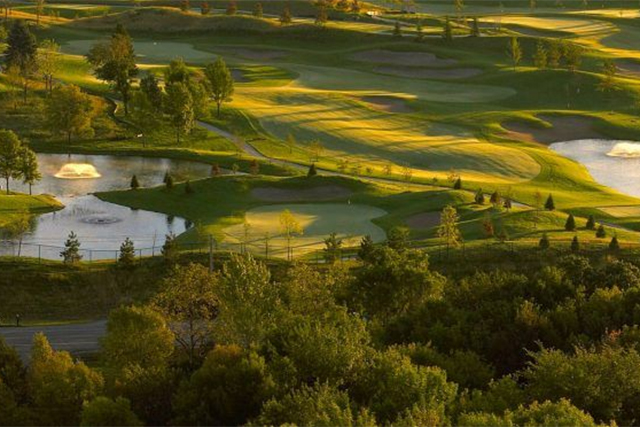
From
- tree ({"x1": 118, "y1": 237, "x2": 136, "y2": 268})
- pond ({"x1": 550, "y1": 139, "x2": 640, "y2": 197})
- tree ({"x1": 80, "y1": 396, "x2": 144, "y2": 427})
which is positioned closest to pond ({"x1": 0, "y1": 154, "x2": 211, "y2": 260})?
tree ({"x1": 118, "y1": 237, "x2": 136, "y2": 268})

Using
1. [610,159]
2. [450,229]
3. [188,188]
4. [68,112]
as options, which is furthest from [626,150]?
[68,112]

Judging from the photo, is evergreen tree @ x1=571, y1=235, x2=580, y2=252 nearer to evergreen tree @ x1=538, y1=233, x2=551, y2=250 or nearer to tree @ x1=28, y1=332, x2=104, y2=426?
evergreen tree @ x1=538, y1=233, x2=551, y2=250

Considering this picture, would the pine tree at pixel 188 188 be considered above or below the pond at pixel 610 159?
above

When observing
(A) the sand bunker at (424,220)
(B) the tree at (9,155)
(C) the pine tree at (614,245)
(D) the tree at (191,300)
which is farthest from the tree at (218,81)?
(D) the tree at (191,300)

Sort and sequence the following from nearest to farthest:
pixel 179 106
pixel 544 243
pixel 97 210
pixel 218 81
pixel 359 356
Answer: pixel 359 356 < pixel 544 243 < pixel 97 210 < pixel 179 106 < pixel 218 81

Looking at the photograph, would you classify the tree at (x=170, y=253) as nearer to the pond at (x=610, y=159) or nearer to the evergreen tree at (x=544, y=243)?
the evergreen tree at (x=544, y=243)

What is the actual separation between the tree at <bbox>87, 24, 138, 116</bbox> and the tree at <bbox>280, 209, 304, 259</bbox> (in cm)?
7241

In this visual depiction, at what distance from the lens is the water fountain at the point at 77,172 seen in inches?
5188

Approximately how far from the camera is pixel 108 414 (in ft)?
165

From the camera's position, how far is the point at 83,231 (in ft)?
345

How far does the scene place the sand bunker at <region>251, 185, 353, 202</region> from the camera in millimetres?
119037

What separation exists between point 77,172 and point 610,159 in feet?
265

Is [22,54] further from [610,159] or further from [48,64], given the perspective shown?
[610,159]

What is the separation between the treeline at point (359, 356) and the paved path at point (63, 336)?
6288mm
